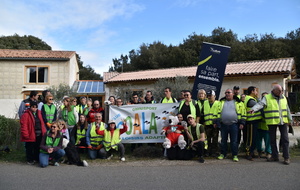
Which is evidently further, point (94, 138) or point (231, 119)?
point (94, 138)

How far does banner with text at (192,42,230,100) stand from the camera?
339 inches

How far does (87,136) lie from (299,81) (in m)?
16.9

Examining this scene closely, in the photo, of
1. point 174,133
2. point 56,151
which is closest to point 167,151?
point 174,133

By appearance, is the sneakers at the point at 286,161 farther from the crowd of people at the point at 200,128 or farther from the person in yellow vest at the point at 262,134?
the person in yellow vest at the point at 262,134

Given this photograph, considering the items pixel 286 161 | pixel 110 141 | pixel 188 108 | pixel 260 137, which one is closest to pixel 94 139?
pixel 110 141

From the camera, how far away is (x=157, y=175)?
5.59 meters

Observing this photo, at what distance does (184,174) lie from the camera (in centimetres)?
562

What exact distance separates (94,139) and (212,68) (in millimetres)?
4324

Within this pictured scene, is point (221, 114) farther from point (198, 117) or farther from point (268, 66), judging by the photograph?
point (268, 66)

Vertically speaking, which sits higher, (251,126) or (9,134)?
(251,126)

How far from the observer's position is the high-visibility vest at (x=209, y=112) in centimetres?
711

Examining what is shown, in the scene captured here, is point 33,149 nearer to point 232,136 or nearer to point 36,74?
point 232,136

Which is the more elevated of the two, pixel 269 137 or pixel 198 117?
pixel 198 117

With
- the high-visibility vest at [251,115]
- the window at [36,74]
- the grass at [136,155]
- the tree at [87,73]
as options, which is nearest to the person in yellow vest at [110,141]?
the grass at [136,155]
